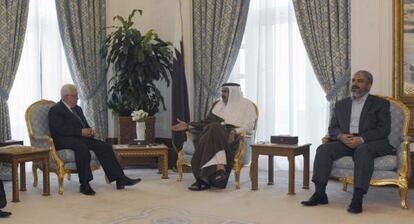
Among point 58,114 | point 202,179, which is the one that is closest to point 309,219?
point 202,179

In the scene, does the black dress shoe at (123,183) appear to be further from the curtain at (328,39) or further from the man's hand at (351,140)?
the curtain at (328,39)

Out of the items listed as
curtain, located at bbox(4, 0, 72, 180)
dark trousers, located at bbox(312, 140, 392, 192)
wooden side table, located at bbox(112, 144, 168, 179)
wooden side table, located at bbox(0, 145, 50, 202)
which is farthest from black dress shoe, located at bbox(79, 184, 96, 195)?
dark trousers, located at bbox(312, 140, 392, 192)

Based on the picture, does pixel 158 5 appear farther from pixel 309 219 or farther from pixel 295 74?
pixel 309 219

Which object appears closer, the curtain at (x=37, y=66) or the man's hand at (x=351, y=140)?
the man's hand at (x=351, y=140)

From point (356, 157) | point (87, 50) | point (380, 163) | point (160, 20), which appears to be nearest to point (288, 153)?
point (356, 157)

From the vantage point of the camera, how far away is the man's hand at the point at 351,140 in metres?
4.84

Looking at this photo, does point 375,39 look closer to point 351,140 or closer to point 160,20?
point 351,140

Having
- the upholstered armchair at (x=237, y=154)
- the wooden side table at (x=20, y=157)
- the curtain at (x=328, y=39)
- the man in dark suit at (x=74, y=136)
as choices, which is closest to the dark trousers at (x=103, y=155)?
the man in dark suit at (x=74, y=136)

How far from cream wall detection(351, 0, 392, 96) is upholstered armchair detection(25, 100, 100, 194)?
3.29m

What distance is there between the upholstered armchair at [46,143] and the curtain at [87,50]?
1.59 m

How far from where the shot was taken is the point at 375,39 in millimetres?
5738

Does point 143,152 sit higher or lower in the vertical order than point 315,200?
higher

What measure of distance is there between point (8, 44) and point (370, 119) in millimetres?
4609

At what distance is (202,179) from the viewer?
561 centimetres
